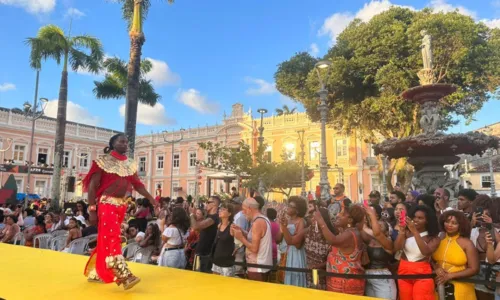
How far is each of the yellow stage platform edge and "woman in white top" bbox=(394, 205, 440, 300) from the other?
1.93 feet

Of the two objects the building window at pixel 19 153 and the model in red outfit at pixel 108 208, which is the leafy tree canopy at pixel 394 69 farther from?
the building window at pixel 19 153

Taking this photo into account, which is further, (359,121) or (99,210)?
(359,121)

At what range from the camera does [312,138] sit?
35.2 m

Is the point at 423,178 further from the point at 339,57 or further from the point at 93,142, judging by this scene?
the point at 93,142

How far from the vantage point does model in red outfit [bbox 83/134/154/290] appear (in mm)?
3887

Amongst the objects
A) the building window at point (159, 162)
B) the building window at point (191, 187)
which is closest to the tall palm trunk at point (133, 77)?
the building window at point (191, 187)

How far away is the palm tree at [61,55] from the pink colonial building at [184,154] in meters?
16.9

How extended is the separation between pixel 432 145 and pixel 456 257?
282 inches

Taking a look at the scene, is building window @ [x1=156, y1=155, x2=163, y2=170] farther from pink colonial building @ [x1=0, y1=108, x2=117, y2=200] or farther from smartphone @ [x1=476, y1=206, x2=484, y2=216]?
smartphone @ [x1=476, y1=206, x2=484, y2=216]

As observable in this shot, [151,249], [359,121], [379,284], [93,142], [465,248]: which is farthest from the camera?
[93,142]

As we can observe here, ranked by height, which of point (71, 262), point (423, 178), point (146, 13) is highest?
point (146, 13)

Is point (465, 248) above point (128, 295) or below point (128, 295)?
above

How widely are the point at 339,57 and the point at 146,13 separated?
37.1 feet

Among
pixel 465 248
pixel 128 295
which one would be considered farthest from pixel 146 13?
pixel 465 248
